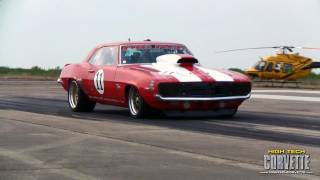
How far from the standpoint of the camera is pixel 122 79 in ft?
42.7

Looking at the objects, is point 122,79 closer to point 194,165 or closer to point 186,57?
point 186,57

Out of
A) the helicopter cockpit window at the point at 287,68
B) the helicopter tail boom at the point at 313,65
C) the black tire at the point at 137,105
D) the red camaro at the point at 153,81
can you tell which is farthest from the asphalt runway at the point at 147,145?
the helicopter tail boom at the point at 313,65

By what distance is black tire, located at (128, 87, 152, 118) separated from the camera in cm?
1250

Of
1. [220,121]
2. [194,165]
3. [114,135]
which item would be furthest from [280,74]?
[194,165]

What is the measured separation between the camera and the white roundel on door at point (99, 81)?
45.3ft

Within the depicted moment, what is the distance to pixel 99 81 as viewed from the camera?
13.9 metres

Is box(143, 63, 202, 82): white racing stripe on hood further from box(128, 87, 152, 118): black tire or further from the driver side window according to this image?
the driver side window

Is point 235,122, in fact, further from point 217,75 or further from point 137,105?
point 137,105

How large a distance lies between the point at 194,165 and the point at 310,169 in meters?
1.16

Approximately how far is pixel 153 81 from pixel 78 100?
3290mm

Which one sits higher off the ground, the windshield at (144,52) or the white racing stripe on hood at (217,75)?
the windshield at (144,52)

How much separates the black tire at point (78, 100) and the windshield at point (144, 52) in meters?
1.59

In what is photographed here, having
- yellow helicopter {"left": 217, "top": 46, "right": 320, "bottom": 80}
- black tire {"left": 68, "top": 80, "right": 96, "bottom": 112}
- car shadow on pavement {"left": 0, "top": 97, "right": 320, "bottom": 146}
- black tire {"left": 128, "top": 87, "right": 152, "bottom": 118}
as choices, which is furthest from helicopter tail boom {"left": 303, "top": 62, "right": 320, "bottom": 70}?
black tire {"left": 128, "top": 87, "right": 152, "bottom": 118}

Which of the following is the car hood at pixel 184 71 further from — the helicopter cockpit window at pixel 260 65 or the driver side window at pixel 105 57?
the helicopter cockpit window at pixel 260 65
